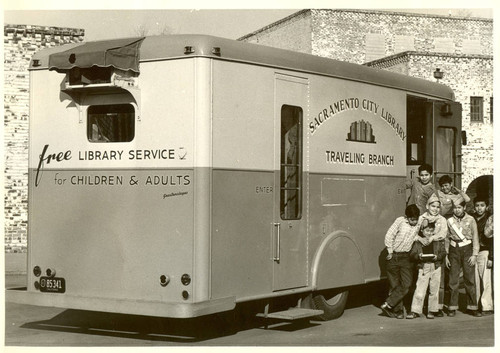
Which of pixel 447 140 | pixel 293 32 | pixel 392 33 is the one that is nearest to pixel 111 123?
pixel 447 140

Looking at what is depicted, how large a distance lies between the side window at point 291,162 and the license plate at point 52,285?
97.8 inches

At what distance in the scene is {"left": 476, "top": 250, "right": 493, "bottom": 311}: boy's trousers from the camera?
10.9 metres

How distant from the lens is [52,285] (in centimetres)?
895

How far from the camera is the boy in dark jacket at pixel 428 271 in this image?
10.6 m

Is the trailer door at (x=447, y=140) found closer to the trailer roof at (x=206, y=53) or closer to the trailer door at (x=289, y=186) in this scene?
the trailer roof at (x=206, y=53)

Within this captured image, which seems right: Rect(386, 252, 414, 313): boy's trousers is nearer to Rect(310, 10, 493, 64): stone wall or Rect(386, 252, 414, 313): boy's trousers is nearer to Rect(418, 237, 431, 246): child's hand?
Rect(418, 237, 431, 246): child's hand

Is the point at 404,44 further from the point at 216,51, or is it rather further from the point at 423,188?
the point at 216,51

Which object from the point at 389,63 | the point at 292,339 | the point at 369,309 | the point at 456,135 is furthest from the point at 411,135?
the point at 389,63

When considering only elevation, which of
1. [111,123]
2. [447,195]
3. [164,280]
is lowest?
[164,280]

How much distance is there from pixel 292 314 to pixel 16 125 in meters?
11.3

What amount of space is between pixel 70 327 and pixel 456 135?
6.27 metres

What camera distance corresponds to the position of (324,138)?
32.7 ft

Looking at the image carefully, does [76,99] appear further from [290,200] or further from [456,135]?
[456,135]

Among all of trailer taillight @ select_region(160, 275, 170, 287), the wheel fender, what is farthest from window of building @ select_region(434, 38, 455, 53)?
trailer taillight @ select_region(160, 275, 170, 287)
